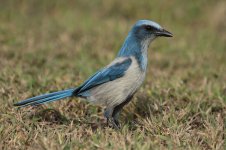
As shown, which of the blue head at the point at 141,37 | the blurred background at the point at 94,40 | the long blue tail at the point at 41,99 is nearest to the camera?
the long blue tail at the point at 41,99

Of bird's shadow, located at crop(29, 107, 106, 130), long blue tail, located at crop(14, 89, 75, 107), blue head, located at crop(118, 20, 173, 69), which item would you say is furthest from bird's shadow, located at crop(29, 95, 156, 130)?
blue head, located at crop(118, 20, 173, 69)

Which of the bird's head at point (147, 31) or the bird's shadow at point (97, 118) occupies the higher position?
the bird's head at point (147, 31)

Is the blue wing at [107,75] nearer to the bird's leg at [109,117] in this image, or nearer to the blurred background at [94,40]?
the bird's leg at [109,117]

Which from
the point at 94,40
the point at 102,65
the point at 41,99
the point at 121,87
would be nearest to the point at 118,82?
the point at 121,87

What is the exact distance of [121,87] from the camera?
17.2 ft

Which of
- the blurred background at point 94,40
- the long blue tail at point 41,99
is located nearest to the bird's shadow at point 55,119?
the long blue tail at point 41,99

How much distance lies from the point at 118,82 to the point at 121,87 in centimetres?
6

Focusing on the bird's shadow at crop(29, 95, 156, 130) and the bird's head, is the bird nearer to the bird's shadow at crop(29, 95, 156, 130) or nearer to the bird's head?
the bird's head

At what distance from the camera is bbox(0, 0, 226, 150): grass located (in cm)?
482

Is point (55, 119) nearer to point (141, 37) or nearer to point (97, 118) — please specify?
point (97, 118)

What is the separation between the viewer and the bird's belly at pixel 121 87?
17.1 ft

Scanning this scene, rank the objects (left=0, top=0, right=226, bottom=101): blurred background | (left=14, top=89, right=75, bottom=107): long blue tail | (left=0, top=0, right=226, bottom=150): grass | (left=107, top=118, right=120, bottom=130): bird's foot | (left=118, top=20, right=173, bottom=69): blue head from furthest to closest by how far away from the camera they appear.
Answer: (left=0, top=0, right=226, bottom=101): blurred background < (left=118, top=20, right=173, bottom=69): blue head < (left=107, top=118, right=120, bottom=130): bird's foot < (left=14, top=89, right=75, bottom=107): long blue tail < (left=0, top=0, right=226, bottom=150): grass

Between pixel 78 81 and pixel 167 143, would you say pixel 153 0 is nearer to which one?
pixel 78 81

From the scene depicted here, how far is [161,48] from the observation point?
9.10m
